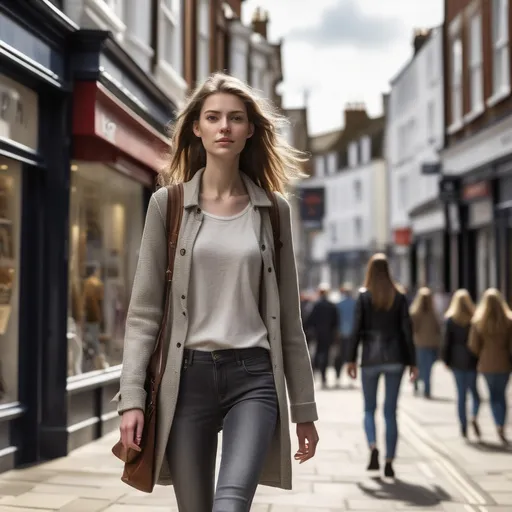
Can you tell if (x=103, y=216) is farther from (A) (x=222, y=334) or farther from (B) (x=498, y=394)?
(A) (x=222, y=334)

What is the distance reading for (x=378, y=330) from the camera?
332 inches

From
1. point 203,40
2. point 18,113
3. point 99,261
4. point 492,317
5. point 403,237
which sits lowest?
point 492,317

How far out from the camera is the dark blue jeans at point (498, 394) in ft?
33.2

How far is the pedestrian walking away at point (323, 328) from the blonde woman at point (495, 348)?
753 centimetres

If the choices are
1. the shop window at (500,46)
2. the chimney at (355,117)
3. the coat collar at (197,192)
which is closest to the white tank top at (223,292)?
the coat collar at (197,192)

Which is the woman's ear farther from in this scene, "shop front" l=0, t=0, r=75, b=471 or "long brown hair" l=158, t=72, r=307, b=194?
"shop front" l=0, t=0, r=75, b=471

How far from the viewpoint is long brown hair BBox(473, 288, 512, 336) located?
33.1 feet

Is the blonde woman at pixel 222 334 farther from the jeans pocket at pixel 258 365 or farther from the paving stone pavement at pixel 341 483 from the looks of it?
the paving stone pavement at pixel 341 483

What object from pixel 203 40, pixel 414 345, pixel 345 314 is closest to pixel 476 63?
pixel 203 40

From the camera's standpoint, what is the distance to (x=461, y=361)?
10.6 m

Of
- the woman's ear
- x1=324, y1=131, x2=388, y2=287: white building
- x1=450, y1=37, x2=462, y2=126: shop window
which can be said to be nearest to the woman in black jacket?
the woman's ear

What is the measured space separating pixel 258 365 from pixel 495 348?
725cm

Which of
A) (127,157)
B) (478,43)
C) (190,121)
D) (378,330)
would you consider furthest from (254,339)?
(478,43)

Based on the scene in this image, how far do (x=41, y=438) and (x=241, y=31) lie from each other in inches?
807
